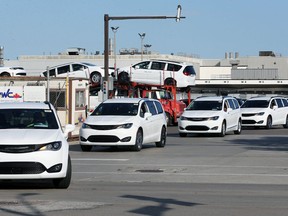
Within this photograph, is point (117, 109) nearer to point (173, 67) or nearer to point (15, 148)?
point (15, 148)

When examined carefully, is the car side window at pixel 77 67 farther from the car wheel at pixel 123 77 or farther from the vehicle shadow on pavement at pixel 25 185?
the vehicle shadow on pavement at pixel 25 185

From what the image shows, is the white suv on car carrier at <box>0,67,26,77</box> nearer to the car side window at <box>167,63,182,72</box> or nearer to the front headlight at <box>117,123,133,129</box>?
the car side window at <box>167,63,182,72</box>

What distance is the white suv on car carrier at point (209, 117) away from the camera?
3312 centimetres

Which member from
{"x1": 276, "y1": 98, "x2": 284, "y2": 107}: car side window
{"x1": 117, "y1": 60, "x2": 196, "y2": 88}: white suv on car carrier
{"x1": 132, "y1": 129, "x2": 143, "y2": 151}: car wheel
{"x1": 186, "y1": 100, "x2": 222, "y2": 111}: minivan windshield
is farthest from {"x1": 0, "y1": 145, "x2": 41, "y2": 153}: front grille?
{"x1": 117, "y1": 60, "x2": 196, "y2": 88}: white suv on car carrier

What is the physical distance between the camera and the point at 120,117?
25.5m

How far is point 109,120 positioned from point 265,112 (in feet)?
57.5

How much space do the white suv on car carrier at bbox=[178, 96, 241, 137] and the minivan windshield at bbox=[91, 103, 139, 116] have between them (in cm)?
709

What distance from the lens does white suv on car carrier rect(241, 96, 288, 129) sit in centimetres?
4094

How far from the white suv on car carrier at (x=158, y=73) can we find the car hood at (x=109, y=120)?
2002 centimetres

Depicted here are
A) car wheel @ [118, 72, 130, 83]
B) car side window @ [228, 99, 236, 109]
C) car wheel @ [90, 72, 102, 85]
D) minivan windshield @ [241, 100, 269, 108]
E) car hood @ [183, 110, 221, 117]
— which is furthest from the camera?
car wheel @ [90, 72, 102, 85]

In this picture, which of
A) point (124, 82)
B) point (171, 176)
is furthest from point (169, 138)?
point (171, 176)

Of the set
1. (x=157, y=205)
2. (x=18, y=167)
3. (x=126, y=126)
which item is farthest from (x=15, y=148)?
(x=126, y=126)

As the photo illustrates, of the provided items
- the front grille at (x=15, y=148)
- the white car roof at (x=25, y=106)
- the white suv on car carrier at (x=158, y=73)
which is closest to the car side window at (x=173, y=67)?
the white suv on car carrier at (x=158, y=73)

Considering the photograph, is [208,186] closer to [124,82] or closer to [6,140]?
[6,140]
